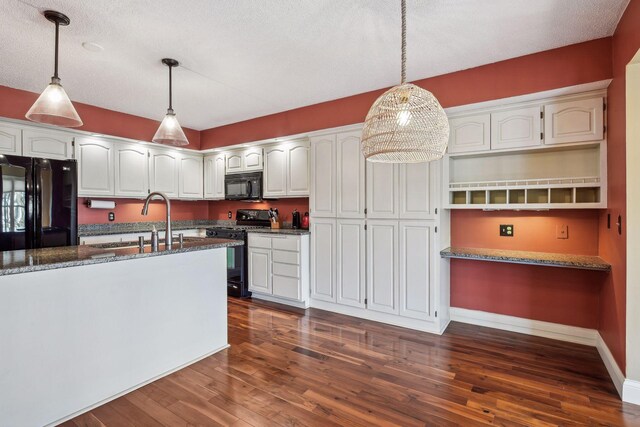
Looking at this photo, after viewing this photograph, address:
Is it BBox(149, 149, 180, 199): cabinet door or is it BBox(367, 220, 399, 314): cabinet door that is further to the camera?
BBox(149, 149, 180, 199): cabinet door

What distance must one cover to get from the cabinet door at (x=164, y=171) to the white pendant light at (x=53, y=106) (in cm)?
260

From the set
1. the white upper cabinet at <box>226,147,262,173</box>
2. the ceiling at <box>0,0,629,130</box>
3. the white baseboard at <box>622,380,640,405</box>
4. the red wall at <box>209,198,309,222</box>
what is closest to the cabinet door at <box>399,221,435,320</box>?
the white baseboard at <box>622,380,640,405</box>

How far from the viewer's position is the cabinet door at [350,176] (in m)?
3.57

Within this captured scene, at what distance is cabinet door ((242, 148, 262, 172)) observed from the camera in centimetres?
467

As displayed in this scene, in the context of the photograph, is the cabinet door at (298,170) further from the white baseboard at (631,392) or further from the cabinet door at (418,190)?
the white baseboard at (631,392)

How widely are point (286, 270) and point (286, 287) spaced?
0.21 m

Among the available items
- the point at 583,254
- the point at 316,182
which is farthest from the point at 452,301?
the point at 316,182

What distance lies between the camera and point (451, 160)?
10.9ft

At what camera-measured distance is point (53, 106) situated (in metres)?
2.05

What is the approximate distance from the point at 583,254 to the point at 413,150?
7.49 ft

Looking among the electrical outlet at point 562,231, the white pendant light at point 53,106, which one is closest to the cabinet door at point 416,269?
the electrical outlet at point 562,231

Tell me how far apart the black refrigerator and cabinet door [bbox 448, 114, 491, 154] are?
4.10m

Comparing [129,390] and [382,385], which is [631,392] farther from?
[129,390]

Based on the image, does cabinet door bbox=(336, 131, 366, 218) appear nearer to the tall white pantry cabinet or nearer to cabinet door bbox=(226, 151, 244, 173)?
the tall white pantry cabinet
